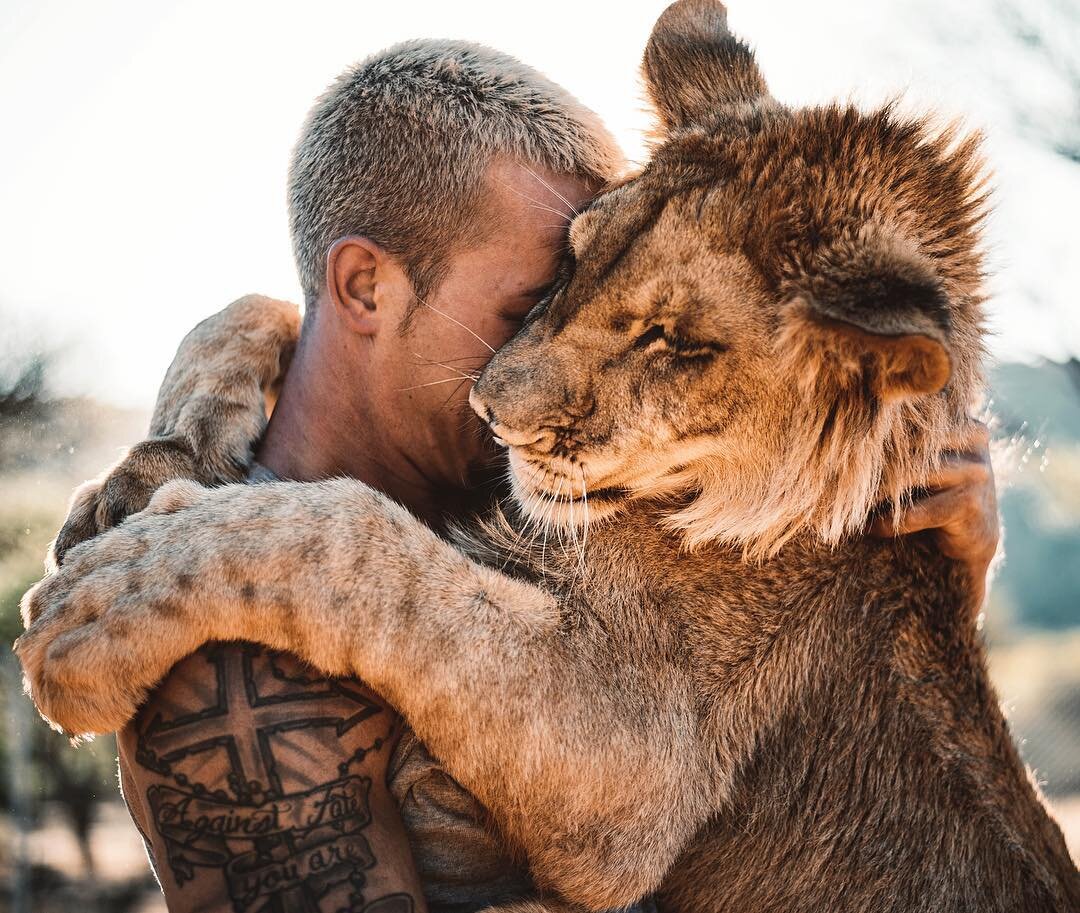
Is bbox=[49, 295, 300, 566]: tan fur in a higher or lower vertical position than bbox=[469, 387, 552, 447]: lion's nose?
lower

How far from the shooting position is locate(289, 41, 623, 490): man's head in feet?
10.9

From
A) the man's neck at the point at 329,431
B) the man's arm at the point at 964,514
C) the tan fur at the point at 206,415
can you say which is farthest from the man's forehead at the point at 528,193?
the man's arm at the point at 964,514

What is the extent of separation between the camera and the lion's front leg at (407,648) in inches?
93.4


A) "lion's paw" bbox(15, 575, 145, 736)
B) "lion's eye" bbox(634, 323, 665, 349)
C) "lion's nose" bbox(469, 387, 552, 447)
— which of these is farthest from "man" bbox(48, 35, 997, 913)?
"lion's eye" bbox(634, 323, 665, 349)

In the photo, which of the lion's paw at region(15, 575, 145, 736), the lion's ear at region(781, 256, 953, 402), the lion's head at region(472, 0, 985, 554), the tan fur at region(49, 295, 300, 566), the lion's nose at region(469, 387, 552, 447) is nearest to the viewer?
the lion's ear at region(781, 256, 953, 402)

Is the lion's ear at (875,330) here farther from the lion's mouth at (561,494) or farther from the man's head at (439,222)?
the man's head at (439,222)

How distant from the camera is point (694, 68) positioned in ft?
11.1

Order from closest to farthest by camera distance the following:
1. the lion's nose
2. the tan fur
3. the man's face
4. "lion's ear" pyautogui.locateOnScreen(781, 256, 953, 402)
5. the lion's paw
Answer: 1. "lion's ear" pyautogui.locateOnScreen(781, 256, 953, 402)
2. the lion's paw
3. the lion's nose
4. the tan fur
5. the man's face

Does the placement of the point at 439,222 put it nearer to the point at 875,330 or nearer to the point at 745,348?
the point at 745,348

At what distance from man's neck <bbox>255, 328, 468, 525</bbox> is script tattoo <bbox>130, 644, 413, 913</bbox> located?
94cm

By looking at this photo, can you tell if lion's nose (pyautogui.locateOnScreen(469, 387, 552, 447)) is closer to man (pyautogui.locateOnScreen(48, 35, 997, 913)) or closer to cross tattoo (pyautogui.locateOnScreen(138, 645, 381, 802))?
man (pyautogui.locateOnScreen(48, 35, 997, 913))

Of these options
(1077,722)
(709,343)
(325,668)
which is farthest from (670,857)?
(1077,722)

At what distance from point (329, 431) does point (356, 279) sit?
527mm

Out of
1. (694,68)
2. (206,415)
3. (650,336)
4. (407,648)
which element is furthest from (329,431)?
(694,68)
